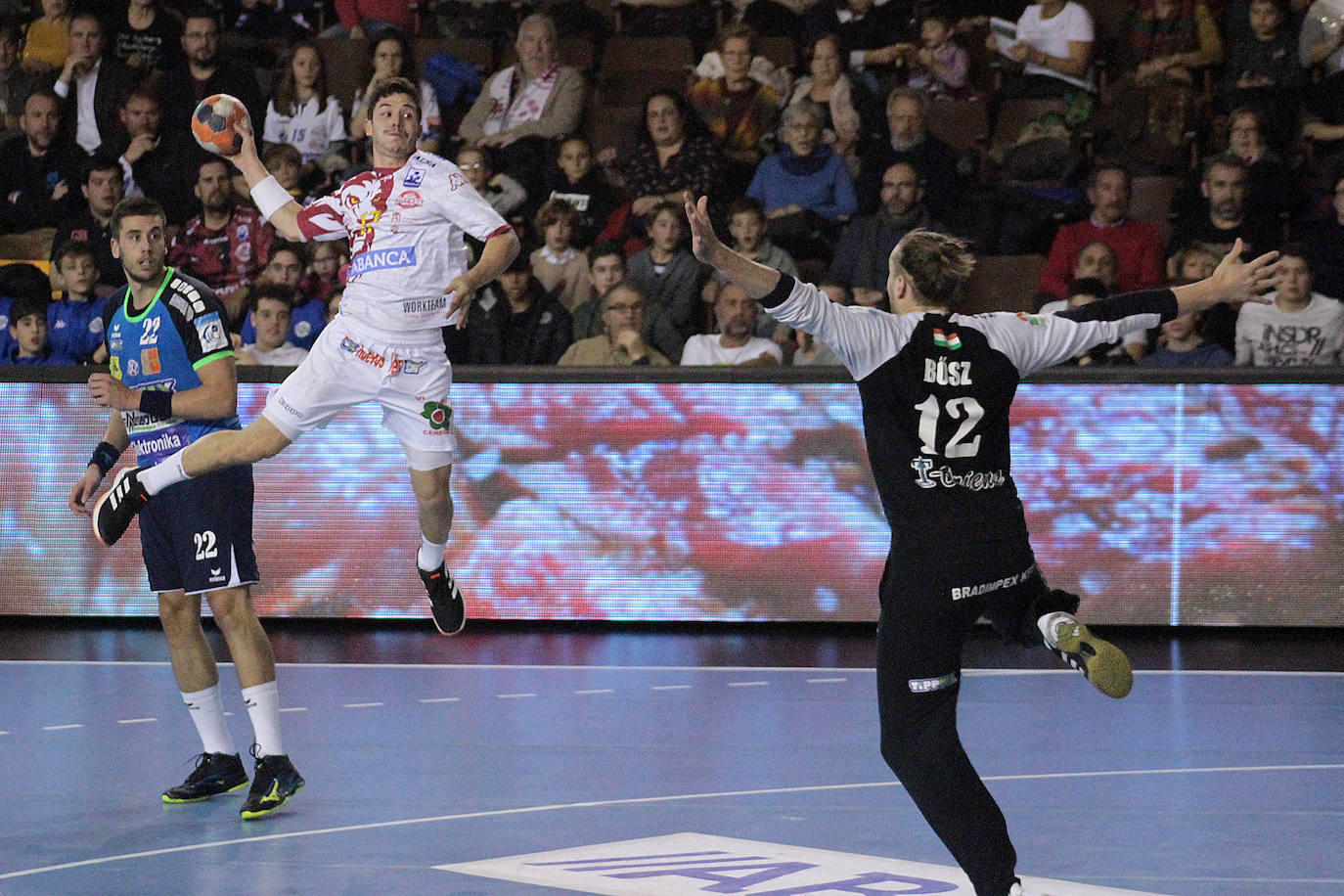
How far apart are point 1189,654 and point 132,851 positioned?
19.8 feet

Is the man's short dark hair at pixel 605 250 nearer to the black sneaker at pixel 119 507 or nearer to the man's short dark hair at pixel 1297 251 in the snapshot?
the man's short dark hair at pixel 1297 251

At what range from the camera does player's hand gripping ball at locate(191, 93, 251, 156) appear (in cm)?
691

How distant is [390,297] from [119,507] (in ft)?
4.21

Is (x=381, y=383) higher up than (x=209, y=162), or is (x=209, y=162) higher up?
(x=209, y=162)

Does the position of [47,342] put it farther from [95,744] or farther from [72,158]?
[95,744]

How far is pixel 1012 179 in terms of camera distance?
39.3 ft

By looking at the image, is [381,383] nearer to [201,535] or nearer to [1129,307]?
[201,535]

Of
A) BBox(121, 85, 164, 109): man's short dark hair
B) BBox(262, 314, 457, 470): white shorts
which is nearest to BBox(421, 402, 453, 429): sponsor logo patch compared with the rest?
BBox(262, 314, 457, 470): white shorts

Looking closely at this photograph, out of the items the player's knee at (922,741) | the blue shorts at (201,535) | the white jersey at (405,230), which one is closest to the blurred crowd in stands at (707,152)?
the white jersey at (405,230)

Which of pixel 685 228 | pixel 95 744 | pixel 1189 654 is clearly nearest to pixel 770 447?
pixel 685 228

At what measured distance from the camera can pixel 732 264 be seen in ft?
15.2

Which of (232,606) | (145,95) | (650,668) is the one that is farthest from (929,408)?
(145,95)

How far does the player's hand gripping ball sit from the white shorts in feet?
2.66

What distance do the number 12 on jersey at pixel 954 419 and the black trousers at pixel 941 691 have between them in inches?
11.1
